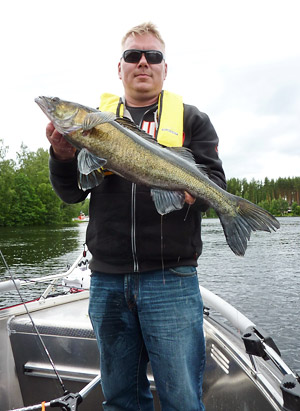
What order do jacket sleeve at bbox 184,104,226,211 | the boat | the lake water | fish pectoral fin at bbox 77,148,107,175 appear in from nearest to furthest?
→ fish pectoral fin at bbox 77,148,107,175, jacket sleeve at bbox 184,104,226,211, the boat, the lake water

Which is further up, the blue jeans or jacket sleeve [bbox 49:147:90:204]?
jacket sleeve [bbox 49:147:90:204]

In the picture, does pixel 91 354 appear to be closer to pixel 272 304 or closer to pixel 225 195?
pixel 225 195

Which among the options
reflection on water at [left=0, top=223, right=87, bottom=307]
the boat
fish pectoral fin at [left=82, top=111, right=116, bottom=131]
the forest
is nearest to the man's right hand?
fish pectoral fin at [left=82, top=111, right=116, bottom=131]

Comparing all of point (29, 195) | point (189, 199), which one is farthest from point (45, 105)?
point (29, 195)

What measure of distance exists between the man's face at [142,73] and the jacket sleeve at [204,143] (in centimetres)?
35

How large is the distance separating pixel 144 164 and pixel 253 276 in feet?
64.1

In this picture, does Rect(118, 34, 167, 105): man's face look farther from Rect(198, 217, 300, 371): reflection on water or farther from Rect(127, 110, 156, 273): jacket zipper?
Rect(198, 217, 300, 371): reflection on water

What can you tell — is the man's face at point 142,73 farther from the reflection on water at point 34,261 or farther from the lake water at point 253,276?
the reflection on water at point 34,261

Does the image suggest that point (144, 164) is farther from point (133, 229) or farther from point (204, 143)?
point (204, 143)

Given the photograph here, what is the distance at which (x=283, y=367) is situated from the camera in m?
2.58

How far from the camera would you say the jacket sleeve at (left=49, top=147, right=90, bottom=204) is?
2.50m

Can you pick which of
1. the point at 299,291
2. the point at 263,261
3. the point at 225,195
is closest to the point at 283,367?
the point at 225,195

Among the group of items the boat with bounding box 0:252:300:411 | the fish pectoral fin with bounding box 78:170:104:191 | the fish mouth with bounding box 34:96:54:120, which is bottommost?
the boat with bounding box 0:252:300:411

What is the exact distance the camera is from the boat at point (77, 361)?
10.5ft
